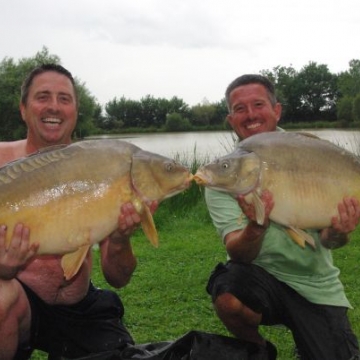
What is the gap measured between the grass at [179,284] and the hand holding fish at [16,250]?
3.14 ft

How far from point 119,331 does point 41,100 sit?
112cm

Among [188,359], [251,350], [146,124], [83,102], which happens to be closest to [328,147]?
[251,350]

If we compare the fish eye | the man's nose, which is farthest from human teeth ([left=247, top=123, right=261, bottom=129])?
the man's nose

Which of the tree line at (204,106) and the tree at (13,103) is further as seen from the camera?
the tree line at (204,106)

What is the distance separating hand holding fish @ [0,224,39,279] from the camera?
6.07 feet

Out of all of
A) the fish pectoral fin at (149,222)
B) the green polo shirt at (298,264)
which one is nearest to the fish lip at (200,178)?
the fish pectoral fin at (149,222)

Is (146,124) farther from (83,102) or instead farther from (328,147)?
(328,147)

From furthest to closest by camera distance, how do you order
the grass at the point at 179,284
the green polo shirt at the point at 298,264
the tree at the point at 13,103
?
the tree at the point at 13,103
the grass at the point at 179,284
the green polo shirt at the point at 298,264

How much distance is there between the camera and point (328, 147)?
2107 mm

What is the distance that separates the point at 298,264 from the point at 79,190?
1.06m

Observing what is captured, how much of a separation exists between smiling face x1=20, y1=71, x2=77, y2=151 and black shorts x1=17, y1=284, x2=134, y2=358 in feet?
2.28

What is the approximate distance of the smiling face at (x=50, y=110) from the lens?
2504mm

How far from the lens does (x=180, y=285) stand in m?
3.66

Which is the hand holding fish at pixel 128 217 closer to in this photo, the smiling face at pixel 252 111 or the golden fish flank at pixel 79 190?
the golden fish flank at pixel 79 190
